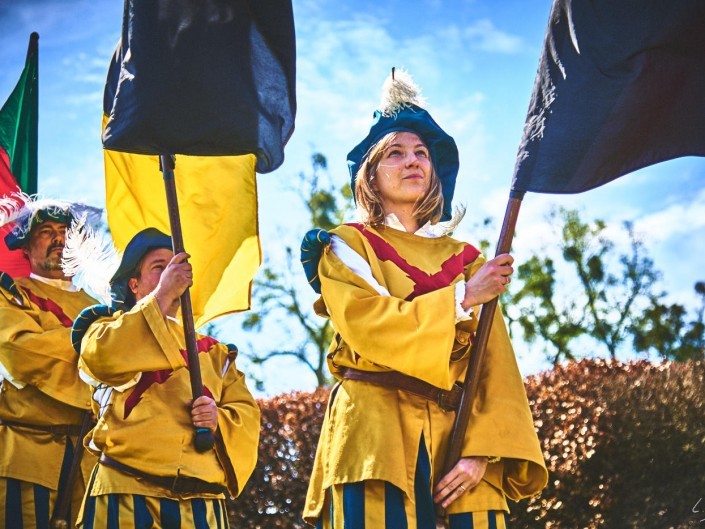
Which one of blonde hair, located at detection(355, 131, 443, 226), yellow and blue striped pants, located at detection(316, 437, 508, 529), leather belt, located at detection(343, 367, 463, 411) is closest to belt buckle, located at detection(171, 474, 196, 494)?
yellow and blue striped pants, located at detection(316, 437, 508, 529)

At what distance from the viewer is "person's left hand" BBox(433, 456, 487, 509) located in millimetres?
3186

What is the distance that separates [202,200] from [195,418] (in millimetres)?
1200

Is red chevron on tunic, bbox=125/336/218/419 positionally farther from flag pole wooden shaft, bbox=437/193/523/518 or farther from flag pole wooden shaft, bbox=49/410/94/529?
flag pole wooden shaft, bbox=437/193/523/518

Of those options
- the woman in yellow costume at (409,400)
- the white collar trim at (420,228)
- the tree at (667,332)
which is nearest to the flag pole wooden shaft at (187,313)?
the woman in yellow costume at (409,400)

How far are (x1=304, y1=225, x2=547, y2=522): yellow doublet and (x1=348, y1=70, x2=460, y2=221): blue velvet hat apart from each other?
2.01 ft

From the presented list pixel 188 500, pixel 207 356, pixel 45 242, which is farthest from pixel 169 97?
pixel 45 242

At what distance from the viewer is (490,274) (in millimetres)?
3285

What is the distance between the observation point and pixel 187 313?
3.99 metres

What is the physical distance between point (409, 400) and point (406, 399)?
0.01 m

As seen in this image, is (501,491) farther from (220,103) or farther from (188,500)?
(220,103)

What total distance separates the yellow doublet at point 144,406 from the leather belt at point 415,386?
1105mm

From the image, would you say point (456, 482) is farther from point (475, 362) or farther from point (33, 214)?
point (33, 214)

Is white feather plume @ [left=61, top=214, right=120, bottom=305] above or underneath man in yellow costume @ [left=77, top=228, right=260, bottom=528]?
above

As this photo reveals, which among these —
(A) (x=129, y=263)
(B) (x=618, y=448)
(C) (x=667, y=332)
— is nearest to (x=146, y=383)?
(A) (x=129, y=263)
